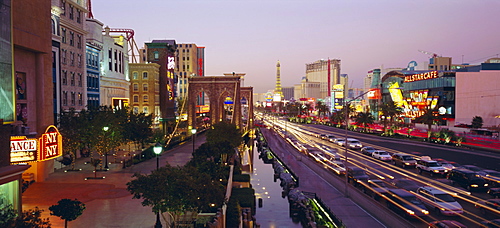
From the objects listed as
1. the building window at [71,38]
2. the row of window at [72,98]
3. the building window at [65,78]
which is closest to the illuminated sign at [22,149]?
the row of window at [72,98]

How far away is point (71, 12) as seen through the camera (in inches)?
1738

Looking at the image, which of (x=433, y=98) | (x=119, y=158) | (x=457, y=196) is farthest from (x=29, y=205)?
(x=433, y=98)

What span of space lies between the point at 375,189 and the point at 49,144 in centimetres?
2712

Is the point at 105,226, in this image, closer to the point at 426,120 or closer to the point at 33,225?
the point at 33,225

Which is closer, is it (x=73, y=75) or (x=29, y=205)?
(x=29, y=205)

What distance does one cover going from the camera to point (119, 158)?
45.4 m

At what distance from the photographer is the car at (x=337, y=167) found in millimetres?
43688

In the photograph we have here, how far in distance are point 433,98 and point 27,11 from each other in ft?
340

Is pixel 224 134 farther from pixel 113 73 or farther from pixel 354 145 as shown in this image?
pixel 354 145

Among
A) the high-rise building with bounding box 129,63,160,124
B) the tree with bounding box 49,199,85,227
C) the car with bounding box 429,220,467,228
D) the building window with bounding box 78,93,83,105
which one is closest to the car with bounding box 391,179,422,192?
the car with bounding box 429,220,467,228

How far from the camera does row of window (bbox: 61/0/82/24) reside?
42.4m

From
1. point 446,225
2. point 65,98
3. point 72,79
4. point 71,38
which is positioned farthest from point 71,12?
point 446,225

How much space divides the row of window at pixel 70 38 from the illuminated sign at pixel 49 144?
18.0m

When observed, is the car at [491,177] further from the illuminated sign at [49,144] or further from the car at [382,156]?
the illuminated sign at [49,144]
